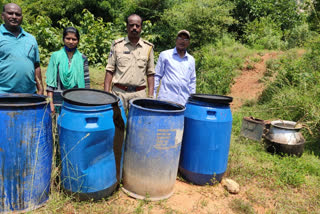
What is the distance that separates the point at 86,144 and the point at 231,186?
1849 mm

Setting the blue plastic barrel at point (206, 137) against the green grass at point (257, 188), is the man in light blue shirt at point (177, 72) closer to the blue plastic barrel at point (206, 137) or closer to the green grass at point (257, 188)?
the blue plastic barrel at point (206, 137)

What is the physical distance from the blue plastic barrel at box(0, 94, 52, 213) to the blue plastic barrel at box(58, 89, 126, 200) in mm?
182

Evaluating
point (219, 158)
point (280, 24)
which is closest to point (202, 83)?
point (219, 158)

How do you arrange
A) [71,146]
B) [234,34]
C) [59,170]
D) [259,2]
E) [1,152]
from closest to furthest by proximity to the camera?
[1,152] < [71,146] < [59,170] < [234,34] < [259,2]

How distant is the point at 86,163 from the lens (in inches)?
93.5

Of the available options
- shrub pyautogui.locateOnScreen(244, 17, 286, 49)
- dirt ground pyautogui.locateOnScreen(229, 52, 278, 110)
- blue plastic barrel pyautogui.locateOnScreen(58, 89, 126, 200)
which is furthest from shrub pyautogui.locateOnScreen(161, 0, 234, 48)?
blue plastic barrel pyautogui.locateOnScreen(58, 89, 126, 200)

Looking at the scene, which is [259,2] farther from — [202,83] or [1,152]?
[1,152]

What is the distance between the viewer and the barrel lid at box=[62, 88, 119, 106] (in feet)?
7.73

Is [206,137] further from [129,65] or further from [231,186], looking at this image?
[129,65]

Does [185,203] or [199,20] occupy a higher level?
[199,20]

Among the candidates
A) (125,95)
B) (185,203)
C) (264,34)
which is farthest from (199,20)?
(185,203)

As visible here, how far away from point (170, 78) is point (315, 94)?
397 cm

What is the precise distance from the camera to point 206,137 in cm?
296

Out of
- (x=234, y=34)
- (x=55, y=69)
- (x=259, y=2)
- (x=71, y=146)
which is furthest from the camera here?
(x=259, y=2)
